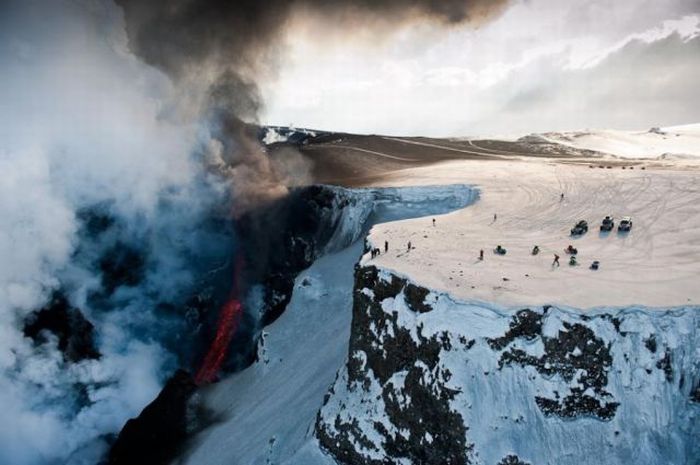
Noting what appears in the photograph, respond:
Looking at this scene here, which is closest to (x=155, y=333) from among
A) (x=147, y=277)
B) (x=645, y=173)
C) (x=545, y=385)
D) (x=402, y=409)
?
(x=147, y=277)

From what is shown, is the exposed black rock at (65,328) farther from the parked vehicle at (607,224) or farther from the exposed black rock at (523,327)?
the parked vehicle at (607,224)

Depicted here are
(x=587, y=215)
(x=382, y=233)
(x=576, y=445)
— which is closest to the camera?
(x=576, y=445)

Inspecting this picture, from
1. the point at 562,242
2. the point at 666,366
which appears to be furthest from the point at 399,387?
the point at 562,242

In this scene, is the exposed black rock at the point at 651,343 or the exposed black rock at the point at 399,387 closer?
the exposed black rock at the point at 651,343

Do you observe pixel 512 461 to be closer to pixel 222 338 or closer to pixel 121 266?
pixel 222 338

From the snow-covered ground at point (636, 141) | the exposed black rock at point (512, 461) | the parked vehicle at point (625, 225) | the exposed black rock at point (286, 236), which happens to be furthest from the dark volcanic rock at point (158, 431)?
the snow-covered ground at point (636, 141)

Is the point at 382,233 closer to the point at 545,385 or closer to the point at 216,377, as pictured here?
the point at 545,385
